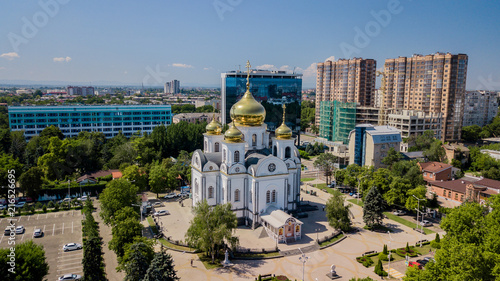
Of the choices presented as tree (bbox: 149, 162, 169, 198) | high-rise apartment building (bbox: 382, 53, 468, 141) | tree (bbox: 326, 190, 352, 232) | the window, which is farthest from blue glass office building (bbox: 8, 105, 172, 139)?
tree (bbox: 326, 190, 352, 232)

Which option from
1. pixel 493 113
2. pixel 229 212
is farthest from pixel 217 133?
pixel 493 113

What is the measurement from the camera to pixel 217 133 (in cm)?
3906

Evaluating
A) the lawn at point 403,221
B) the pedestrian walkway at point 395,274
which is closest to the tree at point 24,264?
the pedestrian walkway at point 395,274

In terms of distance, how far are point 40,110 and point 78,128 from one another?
25.0 feet

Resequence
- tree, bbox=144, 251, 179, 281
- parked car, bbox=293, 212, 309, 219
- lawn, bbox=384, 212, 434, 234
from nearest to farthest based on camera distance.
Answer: tree, bbox=144, 251, 179, 281
lawn, bbox=384, 212, 434, 234
parked car, bbox=293, 212, 309, 219

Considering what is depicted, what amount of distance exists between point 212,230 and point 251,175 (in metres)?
7.72

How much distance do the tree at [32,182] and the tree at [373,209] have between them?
35.7m

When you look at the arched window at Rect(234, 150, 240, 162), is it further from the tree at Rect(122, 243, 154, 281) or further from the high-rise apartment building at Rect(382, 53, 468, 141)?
the high-rise apartment building at Rect(382, 53, 468, 141)

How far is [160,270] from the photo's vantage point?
829 inches

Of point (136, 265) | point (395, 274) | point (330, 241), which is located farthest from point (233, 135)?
point (395, 274)

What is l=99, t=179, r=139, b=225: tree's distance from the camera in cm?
3048

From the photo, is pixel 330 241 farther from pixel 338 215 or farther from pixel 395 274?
pixel 395 274

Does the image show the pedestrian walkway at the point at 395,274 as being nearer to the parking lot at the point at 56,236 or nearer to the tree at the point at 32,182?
the parking lot at the point at 56,236

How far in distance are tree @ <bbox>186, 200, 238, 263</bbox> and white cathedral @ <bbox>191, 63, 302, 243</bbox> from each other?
4.92 meters
